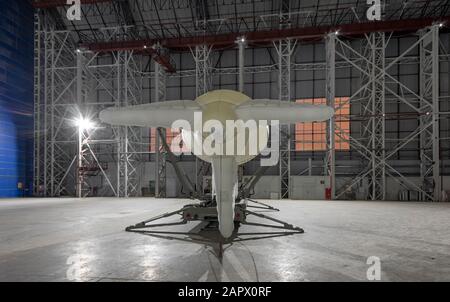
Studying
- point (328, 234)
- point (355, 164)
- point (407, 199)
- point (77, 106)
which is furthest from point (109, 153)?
point (407, 199)

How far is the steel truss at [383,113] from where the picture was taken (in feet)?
72.8

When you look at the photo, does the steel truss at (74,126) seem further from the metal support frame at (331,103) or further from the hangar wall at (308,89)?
the metal support frame at (331,103)

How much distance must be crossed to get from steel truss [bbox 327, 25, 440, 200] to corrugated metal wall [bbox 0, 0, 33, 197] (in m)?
27.4

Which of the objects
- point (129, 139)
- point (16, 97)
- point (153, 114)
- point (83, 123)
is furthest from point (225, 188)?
point (16, 97)

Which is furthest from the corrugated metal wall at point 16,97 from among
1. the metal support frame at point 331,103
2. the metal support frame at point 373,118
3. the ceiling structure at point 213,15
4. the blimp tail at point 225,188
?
the metal support frame at point 373,118

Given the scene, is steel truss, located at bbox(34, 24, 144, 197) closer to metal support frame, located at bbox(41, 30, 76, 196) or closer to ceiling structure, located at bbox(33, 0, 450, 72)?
metal support frame, located at bbox(41, 30, 76, 196)

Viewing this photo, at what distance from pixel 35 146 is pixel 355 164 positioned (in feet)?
98.1

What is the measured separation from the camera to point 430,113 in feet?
72.0

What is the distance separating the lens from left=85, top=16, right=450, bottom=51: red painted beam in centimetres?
2258

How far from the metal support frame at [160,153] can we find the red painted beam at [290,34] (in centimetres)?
302

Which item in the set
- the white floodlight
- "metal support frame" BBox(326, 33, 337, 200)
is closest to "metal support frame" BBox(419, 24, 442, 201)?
"metal support frame" BBox(326, 33, 337, 200)

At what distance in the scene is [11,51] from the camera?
2591 centimetres

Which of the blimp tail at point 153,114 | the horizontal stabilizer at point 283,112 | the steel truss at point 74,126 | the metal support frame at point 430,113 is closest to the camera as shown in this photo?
the horizontal stabilizer at point 283,112

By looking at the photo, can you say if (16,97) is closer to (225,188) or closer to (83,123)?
(83,123)
